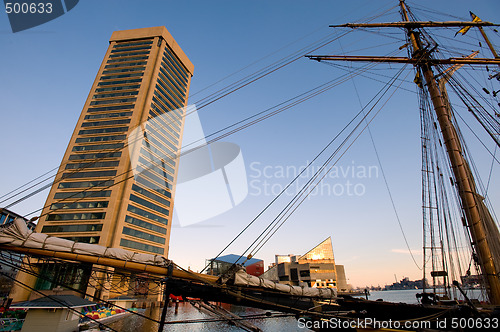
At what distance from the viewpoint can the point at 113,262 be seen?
8.26 meters

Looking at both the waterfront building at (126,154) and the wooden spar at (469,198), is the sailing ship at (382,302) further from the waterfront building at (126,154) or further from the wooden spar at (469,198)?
the waterfront building at (126,154)

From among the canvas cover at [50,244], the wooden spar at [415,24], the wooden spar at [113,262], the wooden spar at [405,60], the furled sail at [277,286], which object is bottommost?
the furled sail at [277,286]

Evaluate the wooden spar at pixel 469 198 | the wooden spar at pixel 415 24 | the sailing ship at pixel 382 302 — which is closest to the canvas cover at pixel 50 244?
the sailing ship at pixel 382 302

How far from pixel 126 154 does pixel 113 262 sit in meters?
55.4

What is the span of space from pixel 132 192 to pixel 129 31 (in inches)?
2354

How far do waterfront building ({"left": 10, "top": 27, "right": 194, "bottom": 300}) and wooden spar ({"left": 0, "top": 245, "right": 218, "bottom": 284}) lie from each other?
36.6 meters

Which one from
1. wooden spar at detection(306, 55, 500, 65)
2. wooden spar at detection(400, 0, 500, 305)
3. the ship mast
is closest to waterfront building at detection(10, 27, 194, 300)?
wooden spar at detection(306, 55, 500, 65)

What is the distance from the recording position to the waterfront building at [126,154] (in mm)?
50531

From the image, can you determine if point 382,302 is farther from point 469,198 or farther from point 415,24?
point 415,24

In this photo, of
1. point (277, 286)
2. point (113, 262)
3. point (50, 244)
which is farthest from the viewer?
point (277, 286)

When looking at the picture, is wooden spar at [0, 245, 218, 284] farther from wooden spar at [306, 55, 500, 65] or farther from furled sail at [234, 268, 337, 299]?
wooden spar at [306, 55, 500, 65]

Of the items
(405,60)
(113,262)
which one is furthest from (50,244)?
(405,60)

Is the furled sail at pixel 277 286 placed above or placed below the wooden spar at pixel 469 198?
below

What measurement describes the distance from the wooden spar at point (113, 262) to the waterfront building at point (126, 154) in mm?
36576
